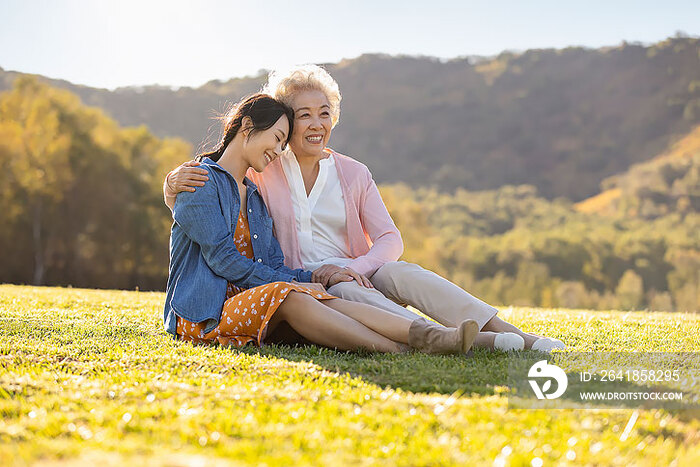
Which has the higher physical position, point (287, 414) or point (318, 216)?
point (318, 216)

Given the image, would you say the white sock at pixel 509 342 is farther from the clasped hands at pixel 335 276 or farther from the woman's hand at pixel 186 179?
the woman's hand at pixel 186 179

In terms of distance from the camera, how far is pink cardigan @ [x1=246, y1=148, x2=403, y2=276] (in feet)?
15.5

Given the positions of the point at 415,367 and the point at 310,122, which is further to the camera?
the point at 310,122

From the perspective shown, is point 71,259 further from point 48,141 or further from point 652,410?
point 652,410

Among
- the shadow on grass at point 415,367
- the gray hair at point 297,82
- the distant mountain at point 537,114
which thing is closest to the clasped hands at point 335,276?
the shadow on grass at point 415,367

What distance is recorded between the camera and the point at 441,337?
3.57 m

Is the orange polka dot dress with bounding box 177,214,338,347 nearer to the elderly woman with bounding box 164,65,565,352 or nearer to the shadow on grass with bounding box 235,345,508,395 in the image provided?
the shadow on grass with bounding box 235,345,508,395

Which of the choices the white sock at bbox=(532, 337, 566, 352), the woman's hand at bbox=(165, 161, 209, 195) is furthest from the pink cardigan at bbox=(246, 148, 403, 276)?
the white sock at bbox=(532, 337, 566, 352)

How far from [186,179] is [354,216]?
4.12 ft

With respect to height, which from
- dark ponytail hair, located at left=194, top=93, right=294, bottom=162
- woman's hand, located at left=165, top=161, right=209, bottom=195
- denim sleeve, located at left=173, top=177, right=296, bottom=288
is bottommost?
denim sleeve, located at left=173, top=177, right=296, bottom=288

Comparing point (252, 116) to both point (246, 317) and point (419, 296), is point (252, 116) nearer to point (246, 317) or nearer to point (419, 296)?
point (246, 317)

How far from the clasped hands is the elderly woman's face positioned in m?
0.92

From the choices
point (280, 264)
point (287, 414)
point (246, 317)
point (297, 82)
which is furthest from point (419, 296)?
point (287, 414)

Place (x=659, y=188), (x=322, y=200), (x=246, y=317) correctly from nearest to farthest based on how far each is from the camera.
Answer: (x=246, y=317) < (x=322, y=200) < (x=659, y=188)
